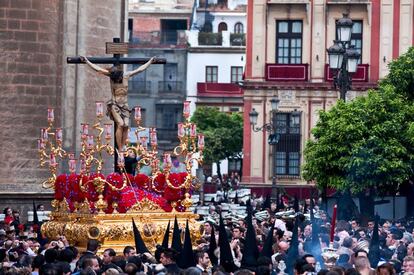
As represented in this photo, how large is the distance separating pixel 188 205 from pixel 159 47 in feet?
226

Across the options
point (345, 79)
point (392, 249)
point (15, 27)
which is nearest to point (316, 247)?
point (392, 249)

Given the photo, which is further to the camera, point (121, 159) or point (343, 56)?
point (343, 56)

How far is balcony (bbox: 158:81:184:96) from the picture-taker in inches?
3671

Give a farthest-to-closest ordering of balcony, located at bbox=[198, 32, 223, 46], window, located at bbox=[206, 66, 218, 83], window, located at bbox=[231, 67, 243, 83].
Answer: window, located at bbox=[206, 66, 218, 83]
balcony, located at bbox=[198, 32, 223, 46]
window, located at bbox=[231, 67, 243, 83]

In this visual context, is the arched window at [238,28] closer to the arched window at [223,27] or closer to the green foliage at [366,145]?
the arched window at [223,27]

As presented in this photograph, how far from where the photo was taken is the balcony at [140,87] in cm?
9331

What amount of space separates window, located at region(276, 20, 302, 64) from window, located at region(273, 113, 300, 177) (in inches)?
85.2

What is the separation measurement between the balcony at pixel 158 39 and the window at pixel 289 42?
2806 centimetres

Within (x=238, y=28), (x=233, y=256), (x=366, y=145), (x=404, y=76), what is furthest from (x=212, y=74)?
(x=233, y=256)

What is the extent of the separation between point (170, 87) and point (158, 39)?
3.12 m

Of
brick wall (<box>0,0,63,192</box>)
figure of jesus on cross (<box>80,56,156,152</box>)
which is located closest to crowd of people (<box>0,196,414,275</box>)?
figure of jesus on cross (<box>80,56,156,152</box>)

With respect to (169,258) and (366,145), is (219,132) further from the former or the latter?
(169,258)

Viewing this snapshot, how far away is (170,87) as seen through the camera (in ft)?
307

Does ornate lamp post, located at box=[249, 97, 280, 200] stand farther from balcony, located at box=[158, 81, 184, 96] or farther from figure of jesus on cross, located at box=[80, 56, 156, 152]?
balcony, located at box=[158, 81, 184, 96]
